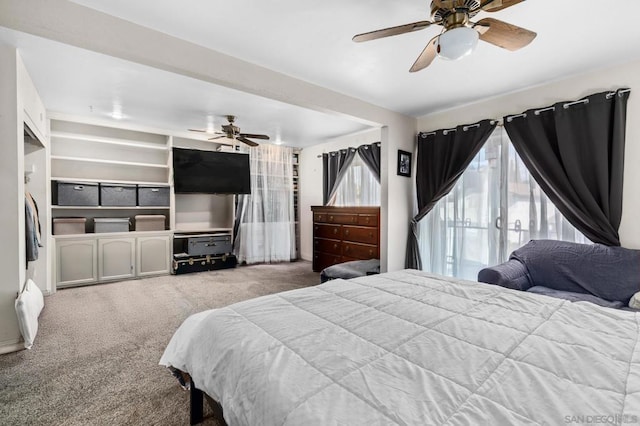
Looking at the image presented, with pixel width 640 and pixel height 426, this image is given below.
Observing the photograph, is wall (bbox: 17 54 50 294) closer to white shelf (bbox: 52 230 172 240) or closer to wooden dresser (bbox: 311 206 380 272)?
white shelf (bbox: 52 230 172 240)

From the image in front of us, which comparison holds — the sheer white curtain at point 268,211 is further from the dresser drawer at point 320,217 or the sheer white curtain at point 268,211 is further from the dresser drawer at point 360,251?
the dresser drawer at point 360,251

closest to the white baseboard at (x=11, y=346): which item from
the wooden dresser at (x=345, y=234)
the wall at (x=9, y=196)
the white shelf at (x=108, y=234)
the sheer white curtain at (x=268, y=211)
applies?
the wall at (x=9, y=196)

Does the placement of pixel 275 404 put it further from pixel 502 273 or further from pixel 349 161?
pixel 349 161

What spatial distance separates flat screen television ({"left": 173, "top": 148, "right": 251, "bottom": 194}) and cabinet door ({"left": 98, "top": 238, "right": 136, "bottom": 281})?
117 cm

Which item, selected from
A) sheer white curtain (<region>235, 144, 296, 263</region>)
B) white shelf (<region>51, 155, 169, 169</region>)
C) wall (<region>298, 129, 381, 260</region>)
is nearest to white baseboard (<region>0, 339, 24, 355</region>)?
white shelf (<region>51, 155, 169, 169</region>)

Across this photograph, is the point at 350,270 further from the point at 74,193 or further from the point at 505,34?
the point at 74,193

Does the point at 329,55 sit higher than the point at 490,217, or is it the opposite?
the point at 329,55

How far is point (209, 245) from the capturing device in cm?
542

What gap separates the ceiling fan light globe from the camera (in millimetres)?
1633

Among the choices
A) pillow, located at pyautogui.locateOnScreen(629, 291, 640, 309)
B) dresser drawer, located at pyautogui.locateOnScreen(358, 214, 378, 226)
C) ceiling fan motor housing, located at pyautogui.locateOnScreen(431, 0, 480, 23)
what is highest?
ceiling fan motor housing, located at pyautogui.locateOnScreen(431, 0, 480, 23)

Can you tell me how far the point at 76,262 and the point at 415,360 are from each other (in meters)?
5.07

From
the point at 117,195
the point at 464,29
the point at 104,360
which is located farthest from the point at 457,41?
the point at 117,195

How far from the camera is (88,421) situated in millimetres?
1657

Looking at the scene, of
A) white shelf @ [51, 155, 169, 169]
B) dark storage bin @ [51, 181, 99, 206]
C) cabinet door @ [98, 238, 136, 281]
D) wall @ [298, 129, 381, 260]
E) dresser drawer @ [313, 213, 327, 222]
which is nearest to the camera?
dark storage bin @ [51, 181, 99, 206]
